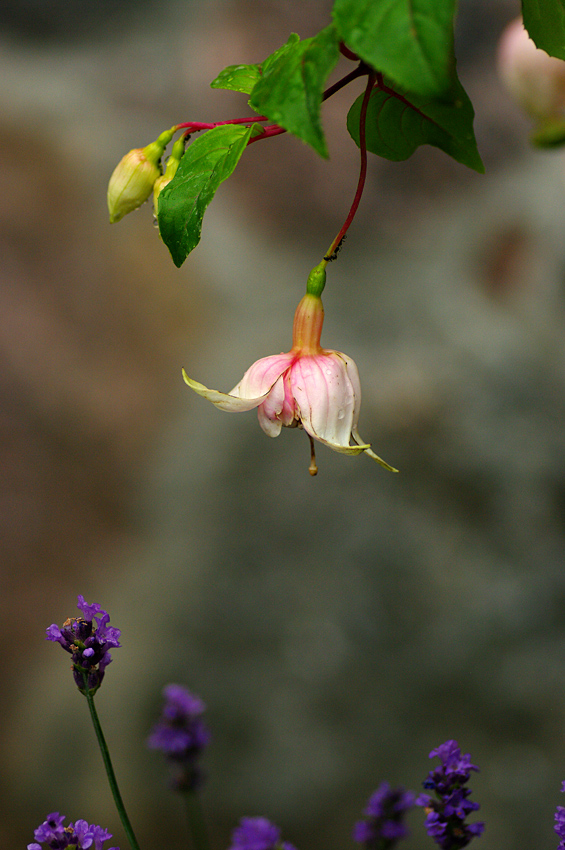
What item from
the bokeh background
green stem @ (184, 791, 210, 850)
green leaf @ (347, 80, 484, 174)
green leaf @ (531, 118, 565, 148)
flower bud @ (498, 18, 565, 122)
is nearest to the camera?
green leaf @ (531, 118, 565, 148)

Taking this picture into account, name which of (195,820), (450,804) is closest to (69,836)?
(450,804)

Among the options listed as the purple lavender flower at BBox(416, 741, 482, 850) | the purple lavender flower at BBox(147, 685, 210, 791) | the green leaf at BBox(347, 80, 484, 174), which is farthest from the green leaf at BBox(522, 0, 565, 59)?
the purple lavender flower at BBox(147, 685, 210, 791)

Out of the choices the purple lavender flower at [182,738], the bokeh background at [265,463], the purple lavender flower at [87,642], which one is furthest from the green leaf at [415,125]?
the bokeh background at [265,463]

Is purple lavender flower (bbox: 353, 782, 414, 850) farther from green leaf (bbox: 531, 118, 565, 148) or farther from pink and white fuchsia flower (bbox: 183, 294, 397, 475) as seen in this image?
green leaf (bbox: 531, 118, 565, 148)

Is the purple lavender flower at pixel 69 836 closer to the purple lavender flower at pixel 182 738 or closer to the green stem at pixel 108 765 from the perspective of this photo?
the green stem at pixel 108 765

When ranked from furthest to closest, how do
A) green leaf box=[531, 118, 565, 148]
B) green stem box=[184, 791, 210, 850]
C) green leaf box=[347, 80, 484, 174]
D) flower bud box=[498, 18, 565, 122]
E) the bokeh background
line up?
the bokeh background, flower bud box=[498, 18, 565, 122], green stem box=[184, 791, 210, 850], green leaf box=[347, 80, 484, 174], green leaf box=[531, 118, 565, 148]

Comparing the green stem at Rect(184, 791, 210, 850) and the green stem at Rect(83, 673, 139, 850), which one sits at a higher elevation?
the green stem at Rect(184, 791, 210, 850)

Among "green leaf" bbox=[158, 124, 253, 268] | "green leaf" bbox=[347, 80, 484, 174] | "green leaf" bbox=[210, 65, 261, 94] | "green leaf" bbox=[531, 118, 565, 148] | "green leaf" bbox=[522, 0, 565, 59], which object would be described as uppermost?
"green leaf" bbox=[210, 65, 261, 94]

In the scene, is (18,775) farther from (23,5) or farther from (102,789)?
(23,5)
